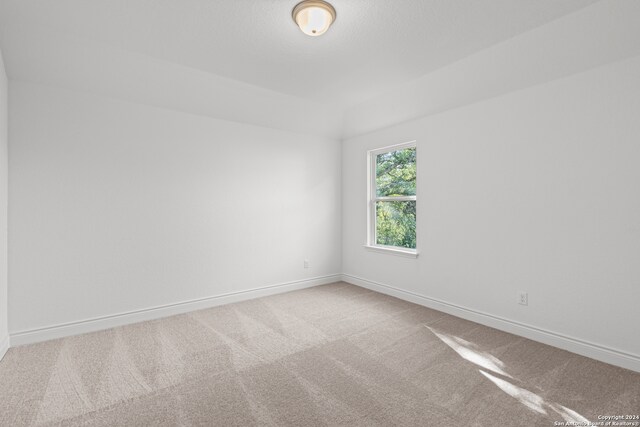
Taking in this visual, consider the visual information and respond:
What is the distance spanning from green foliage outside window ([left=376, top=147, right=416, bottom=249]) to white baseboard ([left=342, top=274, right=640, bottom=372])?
683mm

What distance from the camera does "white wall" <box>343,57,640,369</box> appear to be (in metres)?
2.35

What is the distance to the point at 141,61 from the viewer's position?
2836 millimetres

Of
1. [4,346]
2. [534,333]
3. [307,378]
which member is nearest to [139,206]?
[4,346]

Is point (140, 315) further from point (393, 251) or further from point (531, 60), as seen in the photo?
point (531, 60)

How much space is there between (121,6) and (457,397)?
11.3ft

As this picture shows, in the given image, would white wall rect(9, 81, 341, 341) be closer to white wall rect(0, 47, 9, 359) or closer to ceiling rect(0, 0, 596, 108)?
white wall rect(0, 47, 9, 359)

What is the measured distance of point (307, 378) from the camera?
2197 mm

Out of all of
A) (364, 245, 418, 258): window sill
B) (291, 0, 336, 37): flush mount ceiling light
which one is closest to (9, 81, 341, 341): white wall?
(364, 245, 418, 258): window sill

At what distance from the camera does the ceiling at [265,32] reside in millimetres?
2172

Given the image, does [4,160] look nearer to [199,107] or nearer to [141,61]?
[141,61]

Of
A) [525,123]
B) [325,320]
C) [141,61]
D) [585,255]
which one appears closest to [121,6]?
[141,61]

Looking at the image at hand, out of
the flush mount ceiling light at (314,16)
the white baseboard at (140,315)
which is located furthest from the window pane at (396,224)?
the flush mount ceiling light at (314,16)

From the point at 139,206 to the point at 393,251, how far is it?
3.06 metres

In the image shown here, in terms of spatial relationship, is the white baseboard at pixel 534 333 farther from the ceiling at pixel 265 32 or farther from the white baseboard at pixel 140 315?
the ceiling at pixel 265 32
